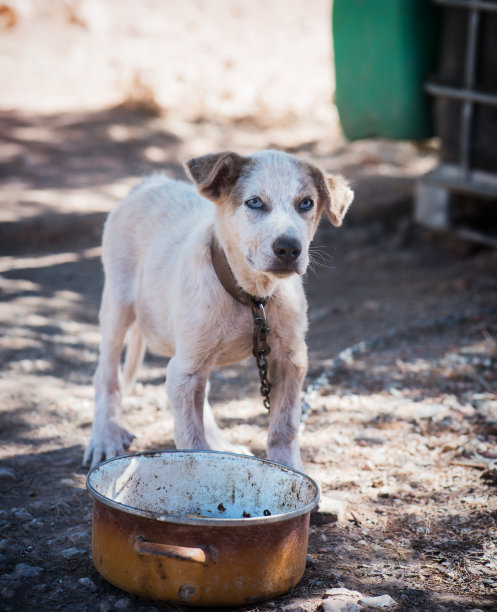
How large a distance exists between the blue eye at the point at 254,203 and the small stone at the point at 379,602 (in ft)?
5.81

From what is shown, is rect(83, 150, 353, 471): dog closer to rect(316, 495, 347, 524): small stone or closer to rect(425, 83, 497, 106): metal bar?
rect(316, 495, 347, 524): small stone

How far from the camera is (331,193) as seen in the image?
3.79m

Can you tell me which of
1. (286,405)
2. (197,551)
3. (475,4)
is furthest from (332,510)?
(475,4)

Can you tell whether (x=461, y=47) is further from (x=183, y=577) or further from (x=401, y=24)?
(x=183, y=577)

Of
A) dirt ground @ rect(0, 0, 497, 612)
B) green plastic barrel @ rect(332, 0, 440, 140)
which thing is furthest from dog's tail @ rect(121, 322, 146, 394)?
green plastic barrel @ rect(332, 0, 440, 140)

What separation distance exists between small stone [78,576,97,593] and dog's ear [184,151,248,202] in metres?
1.79

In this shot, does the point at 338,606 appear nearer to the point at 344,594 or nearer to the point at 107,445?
the point at 344,594

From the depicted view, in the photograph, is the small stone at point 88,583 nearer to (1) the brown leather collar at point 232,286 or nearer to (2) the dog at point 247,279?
(2) the dog at point 247,279

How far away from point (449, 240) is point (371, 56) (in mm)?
2225

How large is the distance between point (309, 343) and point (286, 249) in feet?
10.2

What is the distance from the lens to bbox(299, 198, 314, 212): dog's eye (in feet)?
12.0

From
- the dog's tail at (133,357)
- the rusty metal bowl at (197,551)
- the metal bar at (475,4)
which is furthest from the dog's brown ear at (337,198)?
the metal bar at (475,4)

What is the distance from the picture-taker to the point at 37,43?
16.0m

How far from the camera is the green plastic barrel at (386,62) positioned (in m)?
7.67
